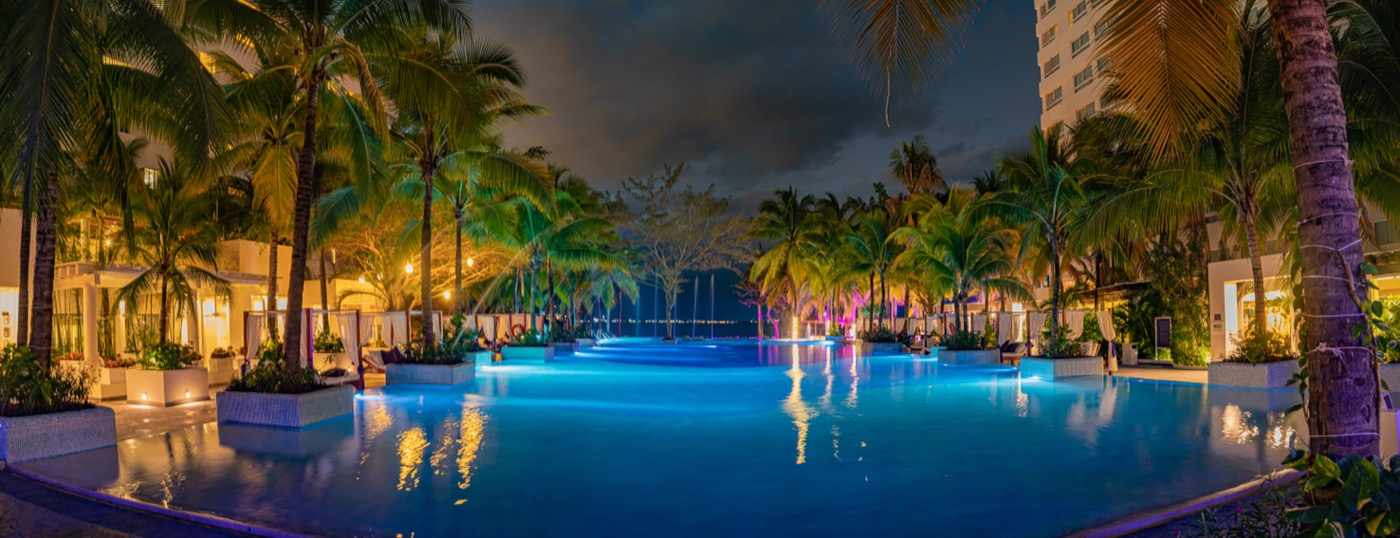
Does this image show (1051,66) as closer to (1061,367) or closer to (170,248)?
(1061,367)

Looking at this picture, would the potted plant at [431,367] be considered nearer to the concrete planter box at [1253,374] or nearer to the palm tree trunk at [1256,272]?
the concrete planter box at [1253,374]

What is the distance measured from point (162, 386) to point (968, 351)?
19804mm

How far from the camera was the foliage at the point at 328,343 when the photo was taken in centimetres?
1923

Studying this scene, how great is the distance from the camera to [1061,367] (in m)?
17.5

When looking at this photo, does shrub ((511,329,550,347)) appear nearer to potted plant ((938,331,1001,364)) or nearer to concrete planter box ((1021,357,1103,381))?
potted plant ((938,331,1001,364))

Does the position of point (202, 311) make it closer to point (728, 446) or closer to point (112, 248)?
point (112, 248)

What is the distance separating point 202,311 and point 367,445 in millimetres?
14393

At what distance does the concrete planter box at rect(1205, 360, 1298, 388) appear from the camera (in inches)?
584

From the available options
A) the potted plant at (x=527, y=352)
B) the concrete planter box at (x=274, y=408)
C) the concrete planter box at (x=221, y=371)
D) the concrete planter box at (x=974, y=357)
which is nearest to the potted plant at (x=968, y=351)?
the concrete planter box at (x=974, y=357)

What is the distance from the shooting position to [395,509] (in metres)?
6.03

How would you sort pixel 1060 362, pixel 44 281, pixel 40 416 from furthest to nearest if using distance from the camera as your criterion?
pixel 1060 362
pixel 44 281
pixel 40 416

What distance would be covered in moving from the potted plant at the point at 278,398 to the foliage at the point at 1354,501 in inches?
414

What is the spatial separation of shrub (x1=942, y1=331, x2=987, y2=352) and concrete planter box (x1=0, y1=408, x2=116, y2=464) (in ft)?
68.5

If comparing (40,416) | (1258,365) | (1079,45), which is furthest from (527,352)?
(1079,45)
